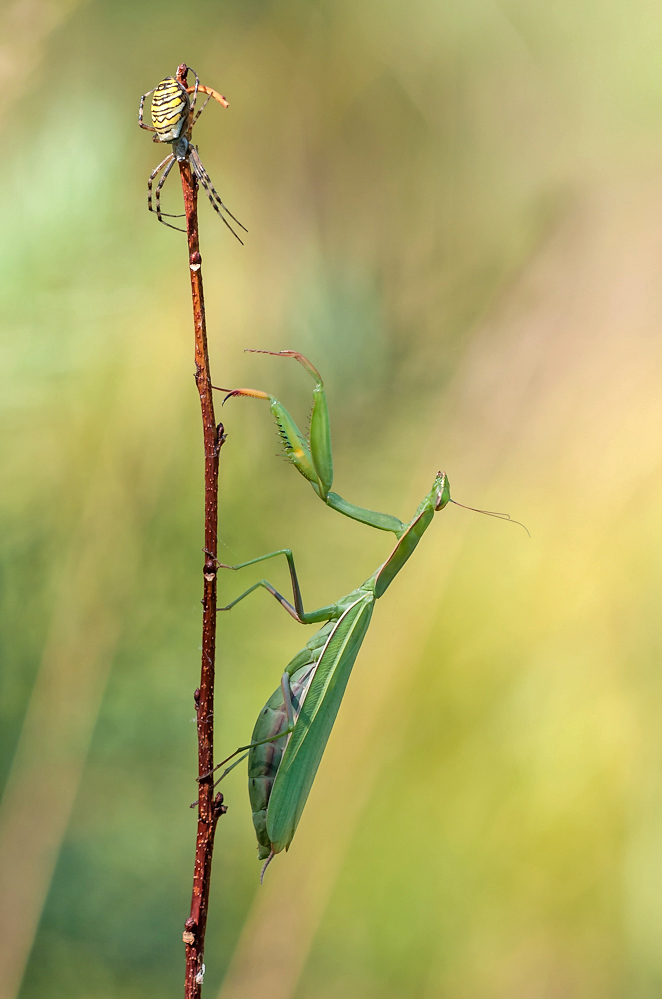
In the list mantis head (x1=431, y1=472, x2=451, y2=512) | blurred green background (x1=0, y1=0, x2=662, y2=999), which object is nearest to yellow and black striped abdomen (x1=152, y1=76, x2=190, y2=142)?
mantis head (x1=431, y1=472, x2=451, y2=512)

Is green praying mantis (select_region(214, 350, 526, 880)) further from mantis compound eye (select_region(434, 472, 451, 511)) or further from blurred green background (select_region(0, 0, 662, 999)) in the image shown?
blurred green background (select_region(0, 0, 662, 999))

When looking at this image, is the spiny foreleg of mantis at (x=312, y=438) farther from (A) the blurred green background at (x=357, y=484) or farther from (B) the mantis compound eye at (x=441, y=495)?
(A) the blurred green background at (x=357, y=484)

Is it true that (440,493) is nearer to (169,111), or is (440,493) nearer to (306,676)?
(306,676)

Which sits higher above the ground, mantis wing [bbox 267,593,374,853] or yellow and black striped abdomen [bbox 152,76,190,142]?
yellow and black striped abdomen [bbox 152,76,190,142]

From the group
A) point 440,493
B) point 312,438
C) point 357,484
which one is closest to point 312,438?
point 312,438

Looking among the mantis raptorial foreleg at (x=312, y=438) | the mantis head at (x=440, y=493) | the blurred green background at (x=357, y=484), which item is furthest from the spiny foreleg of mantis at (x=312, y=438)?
the blurred green background at (x=357, y=484)

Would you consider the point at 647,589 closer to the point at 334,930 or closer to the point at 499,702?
the point at 499,702
